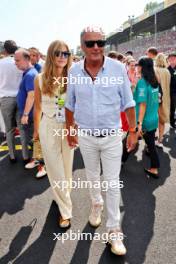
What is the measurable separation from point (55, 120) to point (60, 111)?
121mm

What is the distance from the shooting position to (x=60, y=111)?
8.96 ft

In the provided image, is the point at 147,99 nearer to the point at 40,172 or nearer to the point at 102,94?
the point at 102,94

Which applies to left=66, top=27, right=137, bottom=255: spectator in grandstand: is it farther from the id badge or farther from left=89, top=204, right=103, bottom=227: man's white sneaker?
left=89, top=204, right=103, bottom=227: man's white sneaker

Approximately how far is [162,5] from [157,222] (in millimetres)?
28323

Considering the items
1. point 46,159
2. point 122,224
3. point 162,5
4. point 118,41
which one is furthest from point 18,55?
point 118,41

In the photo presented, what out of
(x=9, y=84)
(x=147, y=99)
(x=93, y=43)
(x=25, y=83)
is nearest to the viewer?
(x=93, y=43)

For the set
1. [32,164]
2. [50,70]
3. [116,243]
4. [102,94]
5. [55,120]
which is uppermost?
[50,70]

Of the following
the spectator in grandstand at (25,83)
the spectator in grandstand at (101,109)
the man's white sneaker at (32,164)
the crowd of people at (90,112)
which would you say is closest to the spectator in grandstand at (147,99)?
the crowd of people at (90,112)

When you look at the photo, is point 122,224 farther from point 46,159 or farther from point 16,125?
point 16,125

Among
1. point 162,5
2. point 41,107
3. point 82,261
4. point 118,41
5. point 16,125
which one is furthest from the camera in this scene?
point 118,41

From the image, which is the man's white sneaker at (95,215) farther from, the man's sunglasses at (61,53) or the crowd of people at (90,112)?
the man's sunglasses at (61,53)

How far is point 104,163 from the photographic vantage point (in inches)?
97.0

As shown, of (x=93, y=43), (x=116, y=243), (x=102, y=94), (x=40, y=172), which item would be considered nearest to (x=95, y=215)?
(x=116, y=243)

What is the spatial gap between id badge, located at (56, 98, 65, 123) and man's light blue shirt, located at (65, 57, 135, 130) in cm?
34
